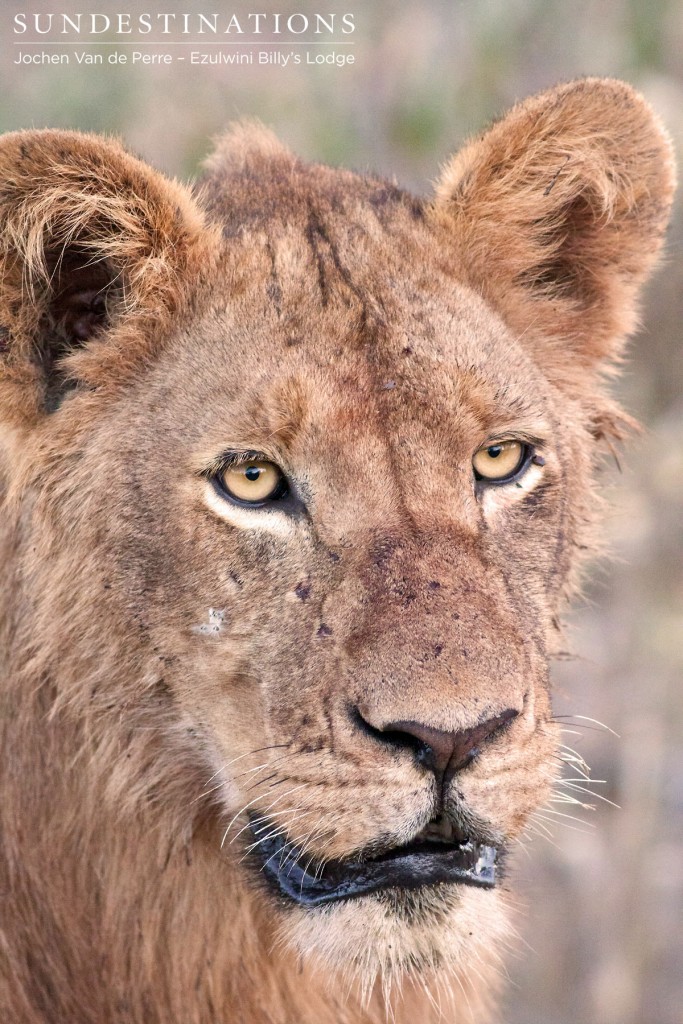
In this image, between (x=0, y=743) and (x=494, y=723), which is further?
(x=0, y=743)

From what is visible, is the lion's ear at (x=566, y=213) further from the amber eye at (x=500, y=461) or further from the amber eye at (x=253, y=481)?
the amber eye at (x=253, y=481)

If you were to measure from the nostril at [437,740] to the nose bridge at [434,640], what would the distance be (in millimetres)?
14

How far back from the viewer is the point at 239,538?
292 cm

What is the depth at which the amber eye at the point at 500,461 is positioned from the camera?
3.13m

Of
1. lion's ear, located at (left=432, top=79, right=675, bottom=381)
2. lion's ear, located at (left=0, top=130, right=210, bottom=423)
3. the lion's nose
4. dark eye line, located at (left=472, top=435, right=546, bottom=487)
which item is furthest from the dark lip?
lion's ear, located at (left=432, top=79, right=675, bottom=381)

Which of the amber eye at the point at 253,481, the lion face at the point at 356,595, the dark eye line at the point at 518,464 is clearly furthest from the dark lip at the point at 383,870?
the dark eye line at the point at 518,464

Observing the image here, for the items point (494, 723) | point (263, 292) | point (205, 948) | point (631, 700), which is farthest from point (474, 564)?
point (631, 700)

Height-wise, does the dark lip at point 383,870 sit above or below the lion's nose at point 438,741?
below

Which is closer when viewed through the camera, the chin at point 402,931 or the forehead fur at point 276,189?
the chin at point 402,931

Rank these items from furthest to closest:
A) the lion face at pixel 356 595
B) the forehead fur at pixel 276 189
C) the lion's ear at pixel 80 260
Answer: the forehead fur at pixel 276 189, the lion's ear at pixel 80 260, the lion face at pixel 356 595

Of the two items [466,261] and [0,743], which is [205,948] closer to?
[0,743]

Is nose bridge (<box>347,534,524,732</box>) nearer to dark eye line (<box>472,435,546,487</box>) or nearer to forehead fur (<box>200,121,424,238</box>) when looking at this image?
dark eye line (<box>472,435,546,487</box>)

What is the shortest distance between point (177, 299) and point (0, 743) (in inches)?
45.4

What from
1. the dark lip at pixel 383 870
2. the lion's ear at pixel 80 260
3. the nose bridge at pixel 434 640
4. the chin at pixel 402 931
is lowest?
the chin at pixel 402 931
